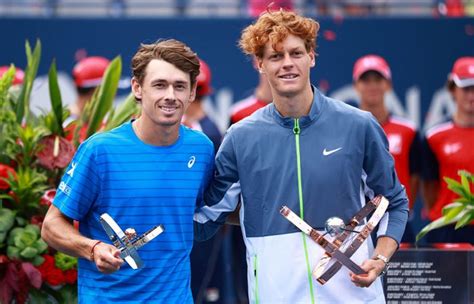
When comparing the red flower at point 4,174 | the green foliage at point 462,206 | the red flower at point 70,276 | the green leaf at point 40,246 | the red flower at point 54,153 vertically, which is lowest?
the red flower at point 70,276

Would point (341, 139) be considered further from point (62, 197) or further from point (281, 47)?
point (62, 197)

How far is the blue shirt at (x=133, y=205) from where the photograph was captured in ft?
16.7

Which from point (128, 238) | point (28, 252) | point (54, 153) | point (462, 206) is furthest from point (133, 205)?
point (462, 206)

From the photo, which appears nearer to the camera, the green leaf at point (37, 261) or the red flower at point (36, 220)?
the green leaf at point (37, 261)

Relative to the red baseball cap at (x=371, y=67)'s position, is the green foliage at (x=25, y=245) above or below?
below

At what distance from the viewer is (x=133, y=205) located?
5.09 metres

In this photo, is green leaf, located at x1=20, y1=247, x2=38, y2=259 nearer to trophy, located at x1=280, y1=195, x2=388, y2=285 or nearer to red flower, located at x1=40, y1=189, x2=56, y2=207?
red flower, located at x1=40, y1=189, x2=56, y2=207

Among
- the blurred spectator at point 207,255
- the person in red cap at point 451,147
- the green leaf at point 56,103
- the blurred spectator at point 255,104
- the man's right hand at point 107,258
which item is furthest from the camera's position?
the blurred spectator at point 255,104

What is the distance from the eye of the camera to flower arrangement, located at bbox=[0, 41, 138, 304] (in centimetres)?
609

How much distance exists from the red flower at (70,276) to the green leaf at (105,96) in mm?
897

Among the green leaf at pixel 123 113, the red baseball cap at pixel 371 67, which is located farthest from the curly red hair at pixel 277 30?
the red baseball cap at pixel 371 67

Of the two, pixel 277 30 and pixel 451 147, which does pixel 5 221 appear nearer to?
pixel 277 30

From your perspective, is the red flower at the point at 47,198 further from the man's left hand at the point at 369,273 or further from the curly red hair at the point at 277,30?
the man's left hand at the point at 369,273

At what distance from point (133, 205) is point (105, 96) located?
1824 mm
